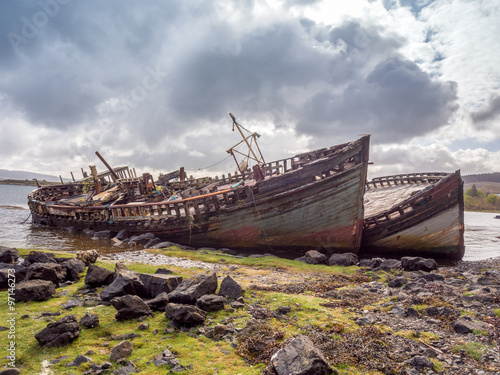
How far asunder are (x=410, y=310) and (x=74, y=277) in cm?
936

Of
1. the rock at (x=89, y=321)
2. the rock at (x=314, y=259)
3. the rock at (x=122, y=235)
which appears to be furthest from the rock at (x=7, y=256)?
the rock at (x=314, y=259)

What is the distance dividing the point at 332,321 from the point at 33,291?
7014 mm

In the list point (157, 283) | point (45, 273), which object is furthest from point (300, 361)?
point (45, 273)

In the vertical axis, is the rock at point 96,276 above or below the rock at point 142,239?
above

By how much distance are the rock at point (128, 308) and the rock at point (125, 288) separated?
770 mm

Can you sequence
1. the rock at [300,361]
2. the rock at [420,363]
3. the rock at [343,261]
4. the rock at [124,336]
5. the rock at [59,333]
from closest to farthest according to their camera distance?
the rock at [300,361], the rock at [420,363], the rock at [59,333], the rock at [124,336], the rock at [343,261]

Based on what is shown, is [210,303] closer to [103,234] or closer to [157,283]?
[157,283]

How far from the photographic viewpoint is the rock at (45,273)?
25.3 ft

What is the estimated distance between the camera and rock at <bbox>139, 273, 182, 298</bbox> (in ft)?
22.2

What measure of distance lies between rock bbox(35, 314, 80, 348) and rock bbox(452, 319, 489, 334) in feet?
23.0

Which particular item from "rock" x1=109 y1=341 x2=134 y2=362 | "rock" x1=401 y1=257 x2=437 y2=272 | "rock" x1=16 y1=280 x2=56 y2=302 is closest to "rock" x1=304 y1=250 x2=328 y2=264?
"rock" x1=401 y1=257 x2=437 y2=272

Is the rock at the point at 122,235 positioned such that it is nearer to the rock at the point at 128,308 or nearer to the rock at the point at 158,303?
the rock at the point at 158,303

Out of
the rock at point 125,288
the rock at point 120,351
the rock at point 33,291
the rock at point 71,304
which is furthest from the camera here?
the rock at point 33,291

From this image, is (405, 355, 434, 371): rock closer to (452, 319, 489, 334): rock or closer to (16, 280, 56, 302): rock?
(452, 319, 489, 334): rock
